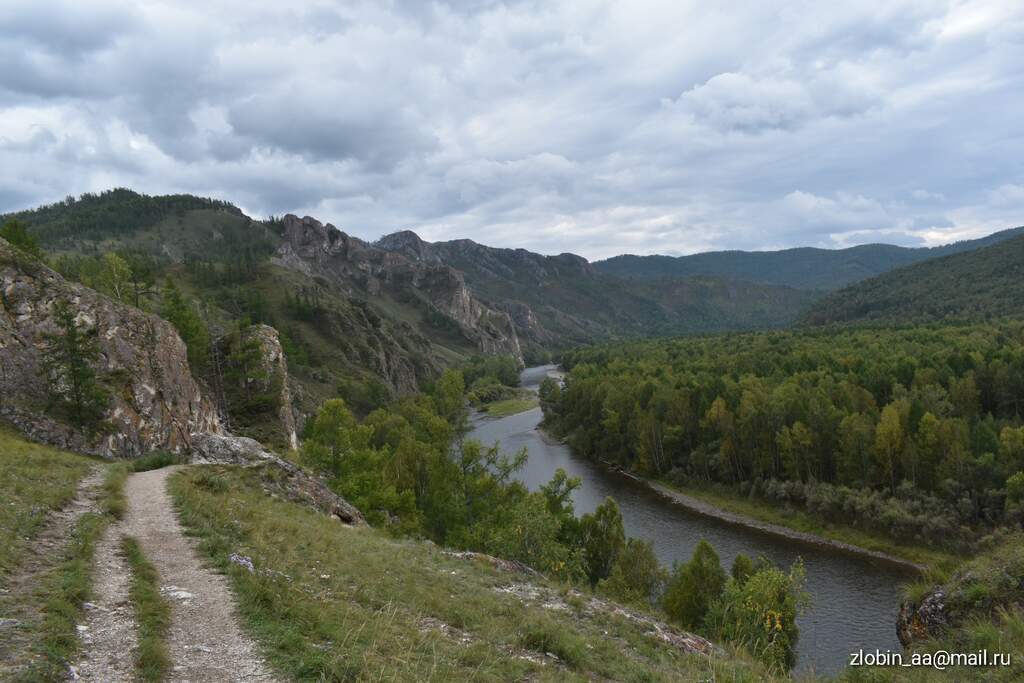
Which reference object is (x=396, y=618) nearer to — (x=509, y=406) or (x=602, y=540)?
(x=602, y=540)

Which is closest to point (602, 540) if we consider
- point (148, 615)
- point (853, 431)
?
point (148, 615)

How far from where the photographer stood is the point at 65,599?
1027cm

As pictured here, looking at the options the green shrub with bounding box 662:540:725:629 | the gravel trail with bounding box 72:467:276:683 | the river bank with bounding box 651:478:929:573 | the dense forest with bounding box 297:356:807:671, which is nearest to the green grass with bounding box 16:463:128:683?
the gravel trail with bounding box 72:467:276:683

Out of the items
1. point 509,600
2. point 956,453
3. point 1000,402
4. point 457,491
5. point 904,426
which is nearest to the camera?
point 509,600

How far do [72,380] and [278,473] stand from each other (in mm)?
15445

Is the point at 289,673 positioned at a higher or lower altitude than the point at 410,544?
higher

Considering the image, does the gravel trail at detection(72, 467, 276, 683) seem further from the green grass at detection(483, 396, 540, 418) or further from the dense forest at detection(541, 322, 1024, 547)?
the green grass at detection(483, 396, 540, 418)

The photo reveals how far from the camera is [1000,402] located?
70.5 metres

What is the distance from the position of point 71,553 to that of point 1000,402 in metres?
91.9

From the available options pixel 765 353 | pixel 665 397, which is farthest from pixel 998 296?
pixel 665 397

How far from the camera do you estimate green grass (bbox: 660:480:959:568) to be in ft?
173

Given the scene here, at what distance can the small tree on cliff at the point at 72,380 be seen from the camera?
32125 mm

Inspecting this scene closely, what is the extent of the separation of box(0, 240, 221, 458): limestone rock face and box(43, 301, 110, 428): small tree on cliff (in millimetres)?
637

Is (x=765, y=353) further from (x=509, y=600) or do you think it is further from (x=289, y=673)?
(x=289, y=673)
